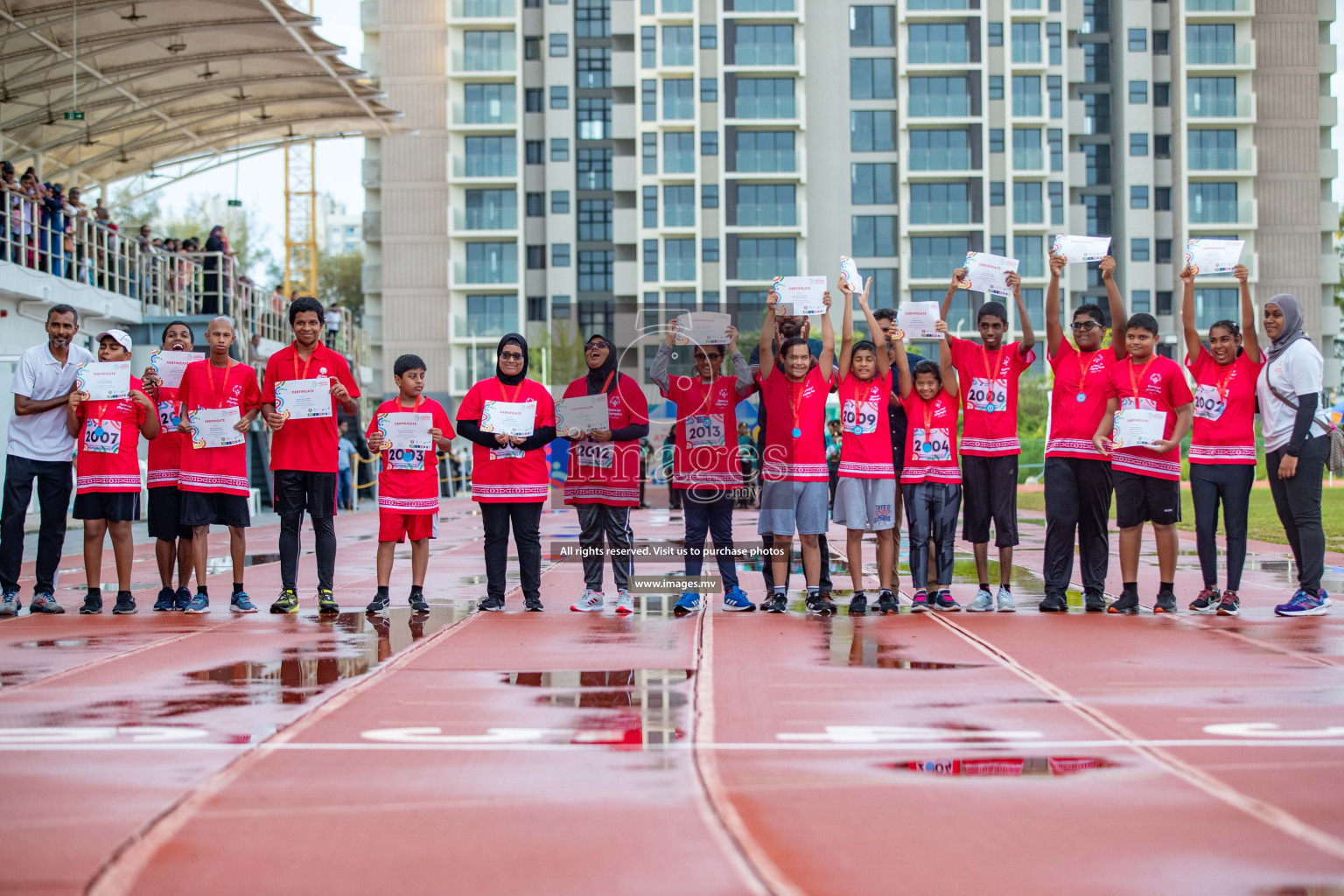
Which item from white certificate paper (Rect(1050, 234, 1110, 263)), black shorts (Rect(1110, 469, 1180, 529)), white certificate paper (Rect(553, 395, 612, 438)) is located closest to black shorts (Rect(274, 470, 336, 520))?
white certificate paper (Rect(553, 395, 612, 438))

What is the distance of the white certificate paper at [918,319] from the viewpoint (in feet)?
31.9

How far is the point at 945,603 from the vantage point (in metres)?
9.70

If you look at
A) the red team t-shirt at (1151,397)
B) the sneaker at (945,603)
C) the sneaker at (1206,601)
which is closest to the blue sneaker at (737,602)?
the sneaker at (945,603)

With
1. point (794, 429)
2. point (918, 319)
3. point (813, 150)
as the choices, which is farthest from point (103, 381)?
point (813, 150)

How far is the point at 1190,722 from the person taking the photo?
567cm

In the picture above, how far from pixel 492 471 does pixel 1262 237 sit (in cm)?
7158

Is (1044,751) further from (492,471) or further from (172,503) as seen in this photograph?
(172,503)

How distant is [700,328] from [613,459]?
124 centimetres

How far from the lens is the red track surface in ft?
12.5

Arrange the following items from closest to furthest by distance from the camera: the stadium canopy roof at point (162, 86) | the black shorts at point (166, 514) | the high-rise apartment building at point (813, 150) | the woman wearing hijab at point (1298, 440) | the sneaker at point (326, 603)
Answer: the woman wearing hijab at point (1298, 440) → the sneaker at point (326, 603) → the black shorts at point (166, 514) → the stadium canopy roof at point (162, 86) → the high-rise apartment building at point (813, 150)

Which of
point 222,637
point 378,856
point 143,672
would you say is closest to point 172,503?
point 222,637

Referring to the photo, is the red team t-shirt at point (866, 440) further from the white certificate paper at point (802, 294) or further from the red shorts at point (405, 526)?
A: the red shorts at point (405, 526)

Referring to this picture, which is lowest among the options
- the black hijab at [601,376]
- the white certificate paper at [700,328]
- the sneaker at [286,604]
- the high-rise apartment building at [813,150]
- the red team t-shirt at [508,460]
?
the sneaker at [286,604]

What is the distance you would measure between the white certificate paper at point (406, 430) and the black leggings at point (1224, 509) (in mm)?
5475
